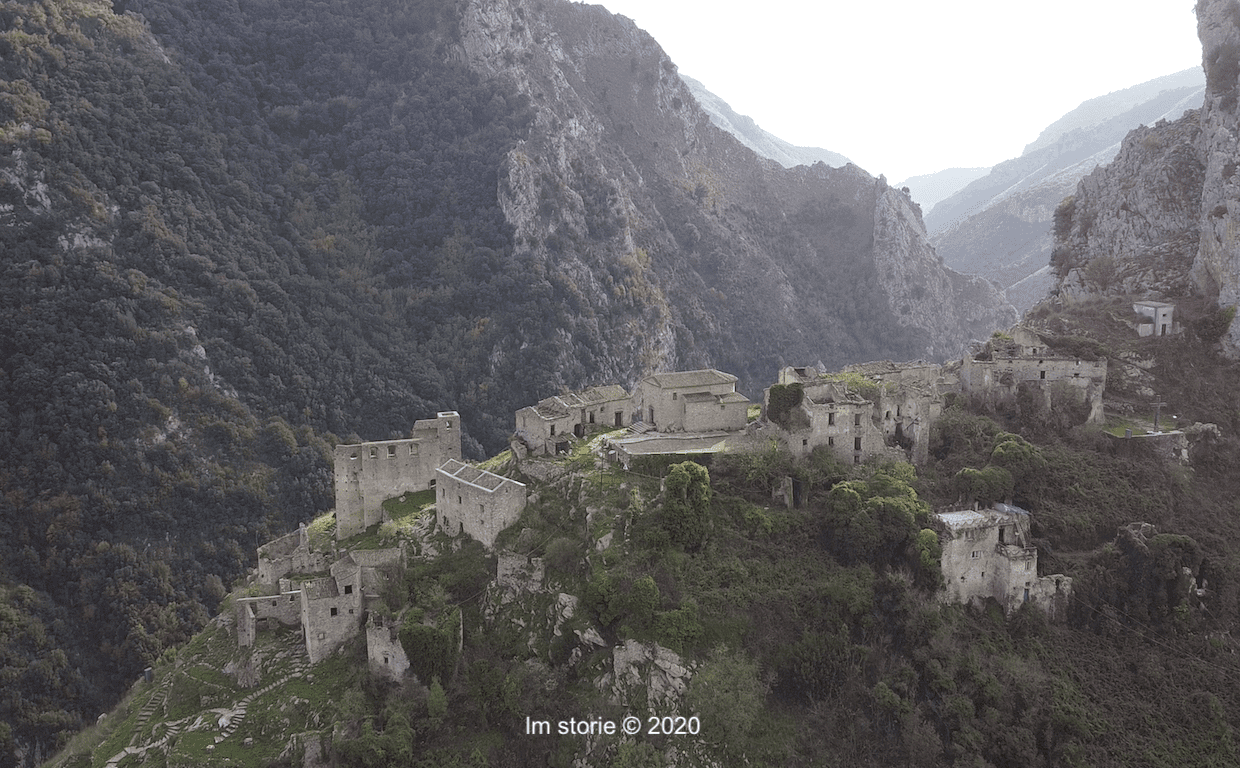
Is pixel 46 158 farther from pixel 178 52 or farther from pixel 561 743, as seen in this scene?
pixel 561 743

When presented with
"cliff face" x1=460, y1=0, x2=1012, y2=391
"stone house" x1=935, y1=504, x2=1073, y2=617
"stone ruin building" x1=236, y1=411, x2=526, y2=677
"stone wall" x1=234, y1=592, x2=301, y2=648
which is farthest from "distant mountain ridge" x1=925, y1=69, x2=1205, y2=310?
"stone wall" x1=234, y1=592, x2=301, y2=648

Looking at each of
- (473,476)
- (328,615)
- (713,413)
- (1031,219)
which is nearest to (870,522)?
(713,413)

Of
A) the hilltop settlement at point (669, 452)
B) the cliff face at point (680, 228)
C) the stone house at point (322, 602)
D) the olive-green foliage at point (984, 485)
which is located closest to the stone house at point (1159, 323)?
the hilltop settlement at point (669, 452)

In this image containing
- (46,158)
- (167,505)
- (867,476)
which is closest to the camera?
(867,476)

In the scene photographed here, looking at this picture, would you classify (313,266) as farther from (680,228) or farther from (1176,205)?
(1176,205)

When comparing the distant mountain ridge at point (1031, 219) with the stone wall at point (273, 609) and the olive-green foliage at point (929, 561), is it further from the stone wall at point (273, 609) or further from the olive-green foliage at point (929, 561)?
the stone wall at point (273, 609)

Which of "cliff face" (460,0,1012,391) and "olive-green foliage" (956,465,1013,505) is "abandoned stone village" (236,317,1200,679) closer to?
"olive-green foliage" (956,465,1013,505)

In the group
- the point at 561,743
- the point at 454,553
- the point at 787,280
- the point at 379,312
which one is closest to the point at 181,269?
the point at 379,312
